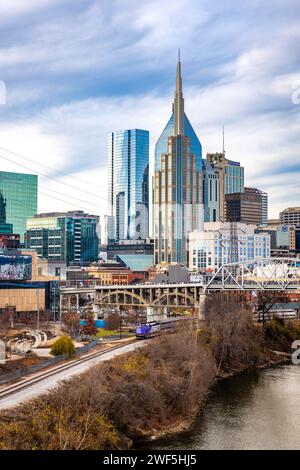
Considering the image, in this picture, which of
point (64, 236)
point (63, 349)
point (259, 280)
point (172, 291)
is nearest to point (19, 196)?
point (64, 236)

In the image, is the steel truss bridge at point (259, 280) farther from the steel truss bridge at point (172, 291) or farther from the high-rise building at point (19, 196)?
the high-rise building at point (19, 196)

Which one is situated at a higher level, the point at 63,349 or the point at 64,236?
the point at 64,236

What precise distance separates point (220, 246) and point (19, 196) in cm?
6063

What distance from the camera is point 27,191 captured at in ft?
629

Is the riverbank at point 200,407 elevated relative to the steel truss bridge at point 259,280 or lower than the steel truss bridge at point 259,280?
lower

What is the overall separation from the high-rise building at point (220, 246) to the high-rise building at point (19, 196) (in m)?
51.8

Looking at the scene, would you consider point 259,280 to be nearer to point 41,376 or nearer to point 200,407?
point 200,407

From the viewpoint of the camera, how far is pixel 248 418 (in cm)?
3734

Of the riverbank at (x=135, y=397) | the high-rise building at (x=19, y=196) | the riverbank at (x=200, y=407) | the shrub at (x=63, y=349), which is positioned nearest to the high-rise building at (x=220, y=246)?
the high-rise building at (x=19, y=196)

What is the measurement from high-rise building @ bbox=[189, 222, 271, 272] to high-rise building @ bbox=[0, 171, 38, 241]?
51828mm

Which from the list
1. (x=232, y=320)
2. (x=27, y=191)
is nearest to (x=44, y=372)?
(x=232, y=320)

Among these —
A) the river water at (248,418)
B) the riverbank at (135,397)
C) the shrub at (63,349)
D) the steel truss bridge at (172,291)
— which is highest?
the steel truss bridge at (172,291)

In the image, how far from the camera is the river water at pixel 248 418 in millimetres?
32344
